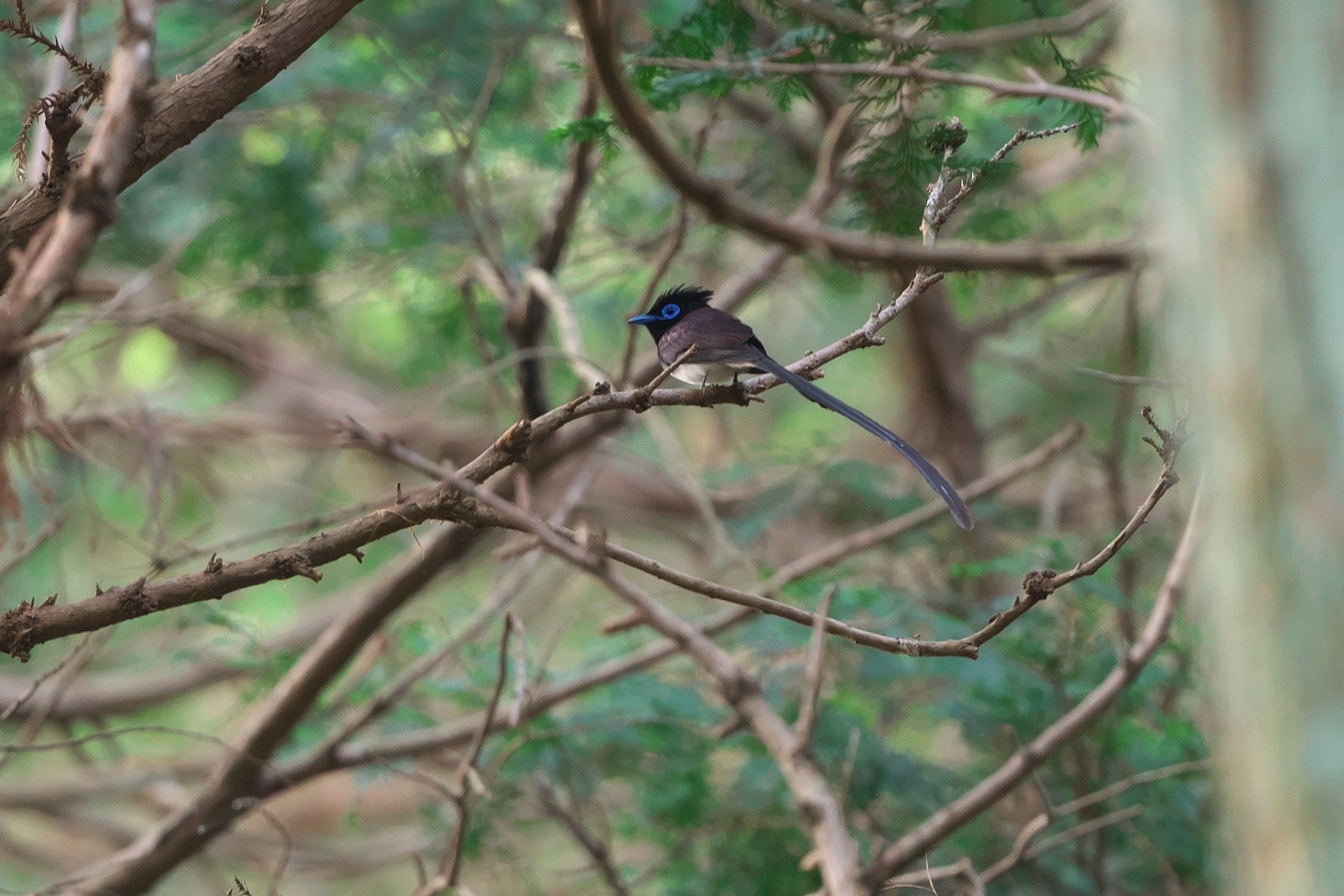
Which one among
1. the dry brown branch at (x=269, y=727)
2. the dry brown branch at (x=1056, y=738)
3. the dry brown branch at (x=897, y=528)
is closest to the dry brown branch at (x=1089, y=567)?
the dry brown branch at (x=1056, y=738)

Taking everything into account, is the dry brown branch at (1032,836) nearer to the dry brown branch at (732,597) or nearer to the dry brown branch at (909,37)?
the dry brown branch at (732,597)

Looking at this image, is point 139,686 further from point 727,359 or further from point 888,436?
point 888,436

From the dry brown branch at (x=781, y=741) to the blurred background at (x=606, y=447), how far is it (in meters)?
0.26

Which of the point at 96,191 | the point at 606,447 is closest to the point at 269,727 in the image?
the point at 606,447

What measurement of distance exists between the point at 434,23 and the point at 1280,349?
17.6ft

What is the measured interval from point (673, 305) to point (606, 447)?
3.20 feet

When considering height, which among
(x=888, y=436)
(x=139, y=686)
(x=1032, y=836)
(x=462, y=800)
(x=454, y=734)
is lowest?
(x=1032, y=836)

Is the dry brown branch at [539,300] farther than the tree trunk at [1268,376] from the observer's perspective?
Yes

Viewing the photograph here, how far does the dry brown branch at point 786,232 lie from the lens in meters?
1.40

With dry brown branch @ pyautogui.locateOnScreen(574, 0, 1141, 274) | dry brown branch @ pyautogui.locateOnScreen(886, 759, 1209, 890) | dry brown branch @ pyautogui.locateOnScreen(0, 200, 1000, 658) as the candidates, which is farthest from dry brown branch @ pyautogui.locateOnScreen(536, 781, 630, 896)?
dry brown branch @ pyautogui.locateOnScreen(574, 0, 1141, 274)

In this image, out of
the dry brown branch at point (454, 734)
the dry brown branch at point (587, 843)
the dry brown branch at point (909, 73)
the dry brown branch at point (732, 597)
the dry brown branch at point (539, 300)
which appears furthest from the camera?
the dry brown branch at point (539, 300)

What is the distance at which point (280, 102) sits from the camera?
5734 mm

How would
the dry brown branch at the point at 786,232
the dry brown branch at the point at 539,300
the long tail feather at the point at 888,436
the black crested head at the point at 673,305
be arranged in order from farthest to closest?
the dry brown branch at the point at 539,300, the black crested head at the point at 673,305, the long tail feather at the point at 888,436, the dry brown branch at the point at 786,232

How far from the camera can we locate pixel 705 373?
3537 mm
